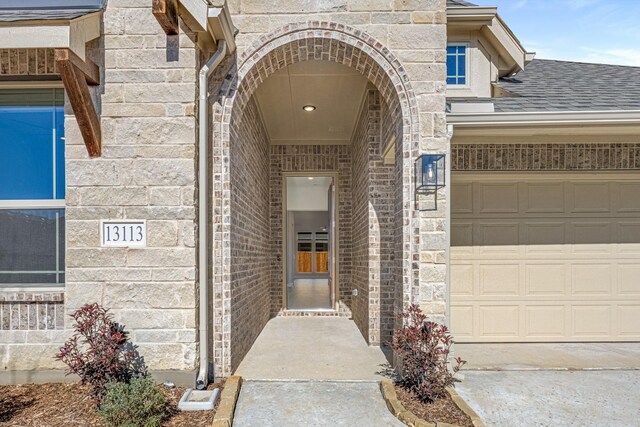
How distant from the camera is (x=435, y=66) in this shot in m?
3.94

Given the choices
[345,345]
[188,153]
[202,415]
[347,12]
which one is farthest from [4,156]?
[345,345]

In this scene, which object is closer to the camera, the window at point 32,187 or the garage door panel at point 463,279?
the window at point 32,187

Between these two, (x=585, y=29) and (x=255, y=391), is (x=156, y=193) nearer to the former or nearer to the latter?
(x=255, y=391)

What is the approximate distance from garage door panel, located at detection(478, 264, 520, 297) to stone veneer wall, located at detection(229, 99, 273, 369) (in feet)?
9.53

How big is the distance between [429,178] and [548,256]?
2473 mm

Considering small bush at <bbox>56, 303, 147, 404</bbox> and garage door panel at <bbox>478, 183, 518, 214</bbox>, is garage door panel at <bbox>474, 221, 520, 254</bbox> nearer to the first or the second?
garage door panel at <bbox>478, 183, 518, 214</bbox>

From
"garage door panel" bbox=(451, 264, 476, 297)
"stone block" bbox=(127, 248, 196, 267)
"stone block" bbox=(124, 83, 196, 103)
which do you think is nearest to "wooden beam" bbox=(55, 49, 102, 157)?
"stone block" bbox=(124, 83, 196, 103)

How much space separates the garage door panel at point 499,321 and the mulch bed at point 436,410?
1922mm

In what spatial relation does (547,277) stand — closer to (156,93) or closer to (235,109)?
(235,109)

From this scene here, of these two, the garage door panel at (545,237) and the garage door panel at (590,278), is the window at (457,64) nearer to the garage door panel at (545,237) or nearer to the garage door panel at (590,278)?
the garage door panel at (545,237)

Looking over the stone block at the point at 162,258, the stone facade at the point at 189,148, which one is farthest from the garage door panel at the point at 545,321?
the stone block at the point at 162,258

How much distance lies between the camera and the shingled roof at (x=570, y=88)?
420 centimetres

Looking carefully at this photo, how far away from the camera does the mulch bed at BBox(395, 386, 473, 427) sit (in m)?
3.12

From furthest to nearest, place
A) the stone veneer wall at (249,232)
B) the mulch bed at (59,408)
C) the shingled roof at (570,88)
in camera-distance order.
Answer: the stone veneer wall at (249,232), the shingled roof at (570,88), the mulch bed at (59,408)
